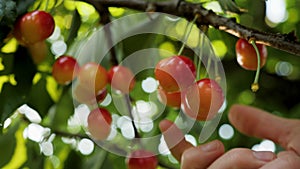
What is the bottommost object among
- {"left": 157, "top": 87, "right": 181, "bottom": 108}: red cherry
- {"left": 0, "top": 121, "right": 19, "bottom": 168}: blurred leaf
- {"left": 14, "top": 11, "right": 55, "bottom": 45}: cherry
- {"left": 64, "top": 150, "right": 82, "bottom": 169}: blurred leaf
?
{"left": 64, "top": 150, "right": 82, "bottom": 169}: blurred leaf

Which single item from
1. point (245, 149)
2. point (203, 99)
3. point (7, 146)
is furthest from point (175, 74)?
point (7, 146)

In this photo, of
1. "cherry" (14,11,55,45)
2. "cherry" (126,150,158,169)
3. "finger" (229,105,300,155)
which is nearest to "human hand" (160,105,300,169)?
"finger" (229,105,300,155)

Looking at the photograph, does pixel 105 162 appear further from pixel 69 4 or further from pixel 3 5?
pixel 3 5

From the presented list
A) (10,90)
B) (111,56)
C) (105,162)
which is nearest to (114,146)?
(105,162)

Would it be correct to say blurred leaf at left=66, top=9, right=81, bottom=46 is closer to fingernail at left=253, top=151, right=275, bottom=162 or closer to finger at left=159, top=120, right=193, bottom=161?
finger at left=159, top=120, right=193, bottom=161

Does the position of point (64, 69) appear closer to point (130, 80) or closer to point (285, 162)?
point (130, 80)

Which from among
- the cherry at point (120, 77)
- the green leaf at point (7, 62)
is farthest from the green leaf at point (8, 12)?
the cherry at point (120, 77)
